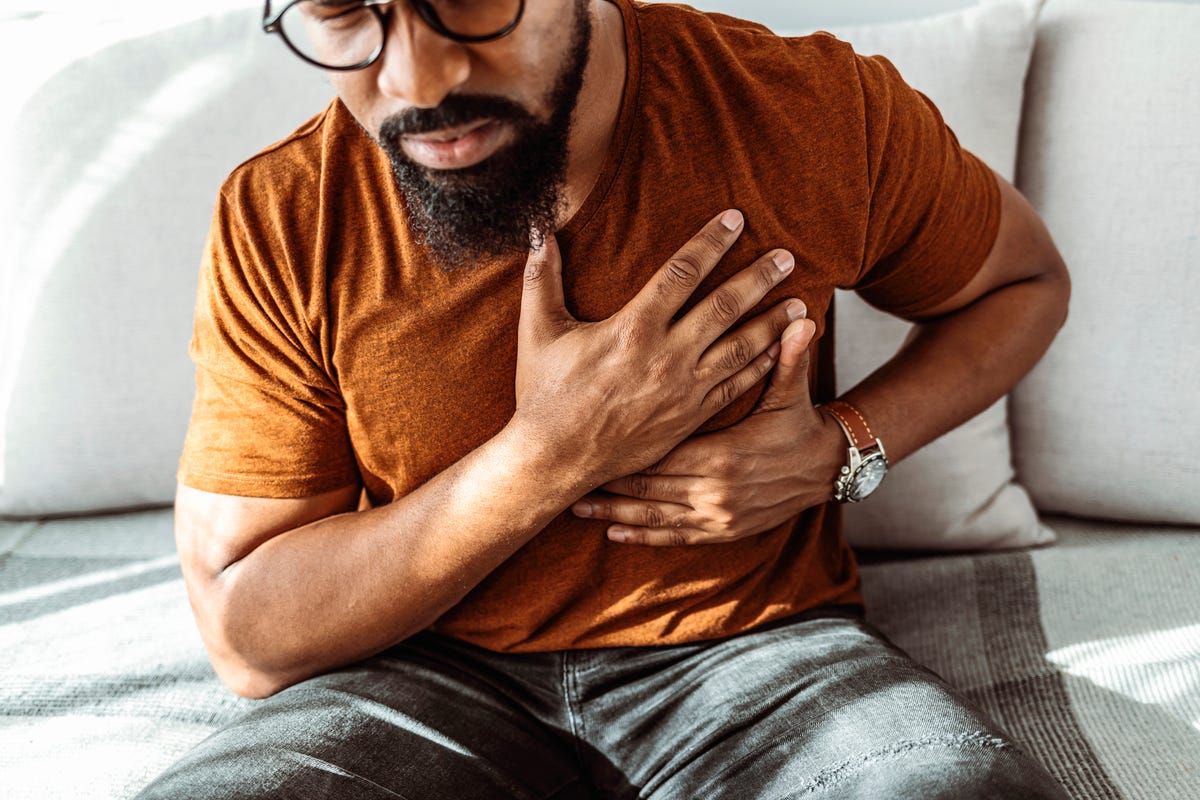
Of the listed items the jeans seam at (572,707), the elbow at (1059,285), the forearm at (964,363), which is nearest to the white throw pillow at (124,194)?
the jeans seam at (572,707)

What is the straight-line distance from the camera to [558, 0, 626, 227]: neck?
99 centimetres

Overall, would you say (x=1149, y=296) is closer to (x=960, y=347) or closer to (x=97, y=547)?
(x=960, y=347)

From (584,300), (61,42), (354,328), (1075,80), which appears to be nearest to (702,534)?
(584,300)

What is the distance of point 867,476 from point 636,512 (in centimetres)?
29

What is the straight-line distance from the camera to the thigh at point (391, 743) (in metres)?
0.88

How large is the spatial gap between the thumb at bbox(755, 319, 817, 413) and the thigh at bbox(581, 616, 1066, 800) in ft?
0.81

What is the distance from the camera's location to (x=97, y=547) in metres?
1.54

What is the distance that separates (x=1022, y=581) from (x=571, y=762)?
662mm

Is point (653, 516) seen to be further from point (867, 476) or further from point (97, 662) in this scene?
point (97, 662)

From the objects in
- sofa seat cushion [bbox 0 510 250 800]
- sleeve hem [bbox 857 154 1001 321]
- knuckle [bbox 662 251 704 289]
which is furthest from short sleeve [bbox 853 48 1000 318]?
sofa seat cushion [bbox 0 510 250 800]

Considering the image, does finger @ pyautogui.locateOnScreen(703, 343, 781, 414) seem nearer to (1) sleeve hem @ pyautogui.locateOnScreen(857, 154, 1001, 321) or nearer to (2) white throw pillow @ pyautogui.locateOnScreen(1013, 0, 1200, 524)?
(1) sleeve hem @ pyautogui.locateOnScreen(857, 154, 1001, 321)

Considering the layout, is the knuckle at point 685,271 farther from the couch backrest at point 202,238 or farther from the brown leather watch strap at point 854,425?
the couch backrest at point 202,238

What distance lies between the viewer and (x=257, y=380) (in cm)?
103

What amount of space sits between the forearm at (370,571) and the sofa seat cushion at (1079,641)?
1.86 feet
